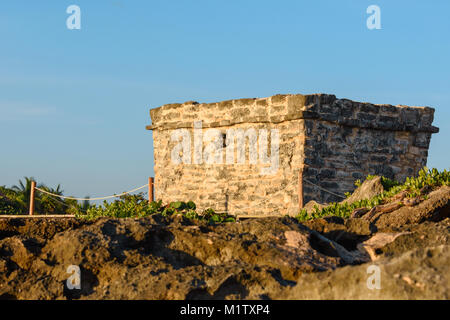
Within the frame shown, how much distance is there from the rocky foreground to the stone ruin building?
616 cm

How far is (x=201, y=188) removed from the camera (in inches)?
495

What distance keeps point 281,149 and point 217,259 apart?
7.68 meters

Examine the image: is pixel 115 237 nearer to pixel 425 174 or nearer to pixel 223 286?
pixel 223 286

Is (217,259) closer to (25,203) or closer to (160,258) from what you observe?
(160,258)

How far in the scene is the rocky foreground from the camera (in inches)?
119

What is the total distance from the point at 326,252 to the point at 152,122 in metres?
9.68

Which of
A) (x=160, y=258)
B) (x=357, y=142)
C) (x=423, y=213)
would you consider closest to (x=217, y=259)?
(x=160, y=258)

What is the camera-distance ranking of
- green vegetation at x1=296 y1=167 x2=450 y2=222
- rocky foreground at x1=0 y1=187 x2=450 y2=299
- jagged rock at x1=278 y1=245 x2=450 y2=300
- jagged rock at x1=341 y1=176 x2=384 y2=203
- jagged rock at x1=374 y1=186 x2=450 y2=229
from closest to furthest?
jagged rock at x1=278 y1=245 x2=450 y2=300 < rocky foreground at x1=0 y1=187 x2=450 y2=299 < jagged rock at x1=374 y1=186 x2=450 y2=229 < green vegetation at x1=296 y1=167 x2=450 y2=222 < jagged rock at x1=341 y1=176 x2=384 y2=203

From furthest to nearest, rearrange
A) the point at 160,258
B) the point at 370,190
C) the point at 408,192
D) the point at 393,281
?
the point at 370,190 → the point at 408,192 → the point at 160,258 → the point at 393,281

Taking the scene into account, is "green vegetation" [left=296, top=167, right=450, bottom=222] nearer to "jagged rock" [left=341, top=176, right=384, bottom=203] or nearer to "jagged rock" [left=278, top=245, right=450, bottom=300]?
"jagged rock" [left=341, top=176, right=384, bottom=203]

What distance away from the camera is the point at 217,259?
13.3ft

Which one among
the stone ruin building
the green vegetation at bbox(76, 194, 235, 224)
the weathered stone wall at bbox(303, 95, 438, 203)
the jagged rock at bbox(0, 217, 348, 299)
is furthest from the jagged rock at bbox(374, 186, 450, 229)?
the weathered stone wall at bbox(303, 95, 438, 203)

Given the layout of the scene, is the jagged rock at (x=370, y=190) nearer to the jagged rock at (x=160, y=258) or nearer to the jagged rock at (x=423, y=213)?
the jagged rock at (x=423, y=213)
